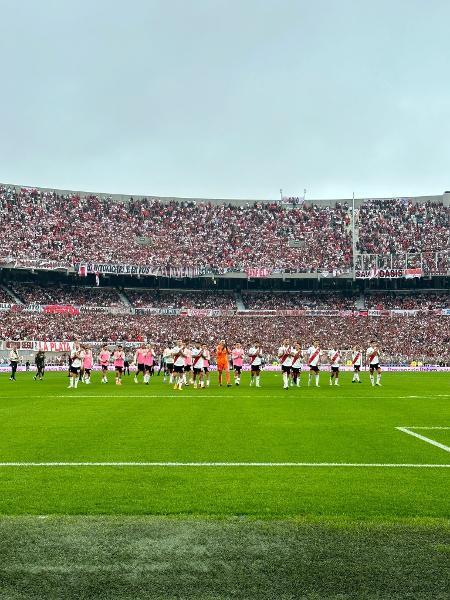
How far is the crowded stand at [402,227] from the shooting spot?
74812 mm

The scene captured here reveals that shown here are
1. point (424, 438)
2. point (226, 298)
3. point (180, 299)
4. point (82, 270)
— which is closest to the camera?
point (424, 438)

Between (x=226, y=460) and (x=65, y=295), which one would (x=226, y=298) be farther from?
(x=226, y=460)

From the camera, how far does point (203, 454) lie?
400 inches

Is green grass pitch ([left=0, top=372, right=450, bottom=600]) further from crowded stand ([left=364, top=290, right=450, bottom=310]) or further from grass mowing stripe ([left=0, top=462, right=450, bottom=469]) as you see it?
crowded stand ([left=364, top=290, right=450, bottom=310])

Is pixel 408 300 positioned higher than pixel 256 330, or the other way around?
pixel 408 300

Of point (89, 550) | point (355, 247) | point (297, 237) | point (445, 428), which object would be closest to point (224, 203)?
point (297, 237)

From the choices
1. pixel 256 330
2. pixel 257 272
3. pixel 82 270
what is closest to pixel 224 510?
pixel 256 330

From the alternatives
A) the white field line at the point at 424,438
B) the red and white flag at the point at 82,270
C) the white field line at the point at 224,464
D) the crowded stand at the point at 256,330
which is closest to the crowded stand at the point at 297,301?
the crowded stand at the point at 256,330

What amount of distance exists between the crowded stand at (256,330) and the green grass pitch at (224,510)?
48.2 metres

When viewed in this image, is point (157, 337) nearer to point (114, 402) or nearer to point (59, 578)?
point (114, 402)

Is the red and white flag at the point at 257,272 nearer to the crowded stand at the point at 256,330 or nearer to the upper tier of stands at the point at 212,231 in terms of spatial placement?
the upper tier of stands at the point at 212,231

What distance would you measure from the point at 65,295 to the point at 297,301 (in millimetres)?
25935

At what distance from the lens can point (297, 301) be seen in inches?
2943

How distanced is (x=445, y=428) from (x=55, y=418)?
29.4 ft
